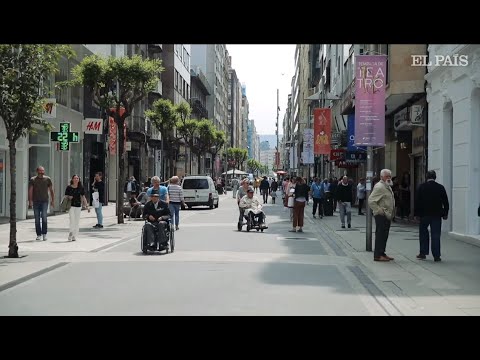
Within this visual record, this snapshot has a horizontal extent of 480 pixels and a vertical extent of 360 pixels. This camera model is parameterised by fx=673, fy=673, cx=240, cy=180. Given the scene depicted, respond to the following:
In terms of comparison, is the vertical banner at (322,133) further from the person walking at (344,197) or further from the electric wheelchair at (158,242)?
the electric wheelchair at (158,242)

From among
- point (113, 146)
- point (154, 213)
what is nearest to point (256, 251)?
point (154, 213)

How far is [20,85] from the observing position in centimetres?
1366

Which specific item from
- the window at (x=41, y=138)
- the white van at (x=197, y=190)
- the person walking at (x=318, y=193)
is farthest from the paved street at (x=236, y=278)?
the white van at (x=197, y=190)

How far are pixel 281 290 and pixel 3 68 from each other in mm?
7446

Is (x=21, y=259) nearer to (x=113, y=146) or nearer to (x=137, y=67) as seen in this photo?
(x=137, y=67)

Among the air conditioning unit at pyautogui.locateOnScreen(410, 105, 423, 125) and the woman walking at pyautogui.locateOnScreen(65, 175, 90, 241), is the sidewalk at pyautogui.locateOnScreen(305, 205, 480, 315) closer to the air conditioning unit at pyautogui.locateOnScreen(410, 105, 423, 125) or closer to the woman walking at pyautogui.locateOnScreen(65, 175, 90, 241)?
the air conditioning unit at pyautogui.locateOnScreen(410, 105, 423, 125)

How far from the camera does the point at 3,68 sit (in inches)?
531

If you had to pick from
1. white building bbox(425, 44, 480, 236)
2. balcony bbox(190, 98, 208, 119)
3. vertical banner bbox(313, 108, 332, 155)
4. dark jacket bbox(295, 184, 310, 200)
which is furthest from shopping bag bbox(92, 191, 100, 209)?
balcony bbox(190, 98, 208, 119)

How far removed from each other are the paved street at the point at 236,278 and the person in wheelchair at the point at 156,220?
51 centimetres

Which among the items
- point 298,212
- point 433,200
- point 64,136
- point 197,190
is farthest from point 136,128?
point 433,200

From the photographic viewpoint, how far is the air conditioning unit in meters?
23.4

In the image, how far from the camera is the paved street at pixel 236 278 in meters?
8.76

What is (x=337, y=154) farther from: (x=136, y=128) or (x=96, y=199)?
(x=96, y=199)

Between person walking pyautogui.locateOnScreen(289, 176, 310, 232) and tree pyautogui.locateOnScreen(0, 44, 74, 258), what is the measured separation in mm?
9409
